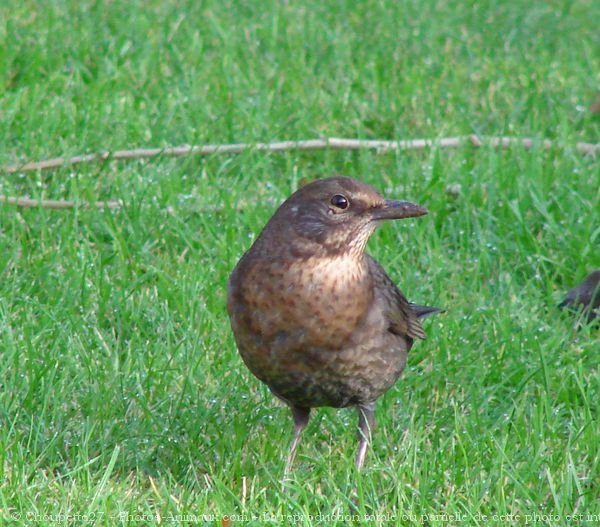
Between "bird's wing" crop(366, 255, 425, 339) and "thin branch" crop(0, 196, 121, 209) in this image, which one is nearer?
"bird's wing" crop(366, 255, 425, 339)

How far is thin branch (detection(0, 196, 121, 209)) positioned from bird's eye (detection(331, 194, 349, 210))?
1972 mm

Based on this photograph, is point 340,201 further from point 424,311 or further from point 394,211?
point 424,311

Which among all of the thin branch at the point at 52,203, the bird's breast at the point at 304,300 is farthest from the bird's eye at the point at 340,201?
the thin branch at the point at 52,203

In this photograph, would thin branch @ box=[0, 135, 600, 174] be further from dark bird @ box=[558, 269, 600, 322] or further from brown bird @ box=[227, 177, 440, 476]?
brown bird @ box=[227, 177, 440, 476]

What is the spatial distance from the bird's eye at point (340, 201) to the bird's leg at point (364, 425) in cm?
72

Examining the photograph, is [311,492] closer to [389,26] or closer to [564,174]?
[564,174]

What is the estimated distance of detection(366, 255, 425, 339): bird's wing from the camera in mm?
4523

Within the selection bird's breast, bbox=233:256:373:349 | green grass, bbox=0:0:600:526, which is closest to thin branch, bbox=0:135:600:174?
green grass, bbox=0:0:600:526

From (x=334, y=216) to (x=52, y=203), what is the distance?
2.20 m

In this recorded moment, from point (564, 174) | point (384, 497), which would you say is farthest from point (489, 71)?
point (384, 497)

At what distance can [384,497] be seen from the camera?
164 inches

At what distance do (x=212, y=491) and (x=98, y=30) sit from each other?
4.67 meters

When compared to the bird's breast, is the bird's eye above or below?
above

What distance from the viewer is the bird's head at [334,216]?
430 centimetres
